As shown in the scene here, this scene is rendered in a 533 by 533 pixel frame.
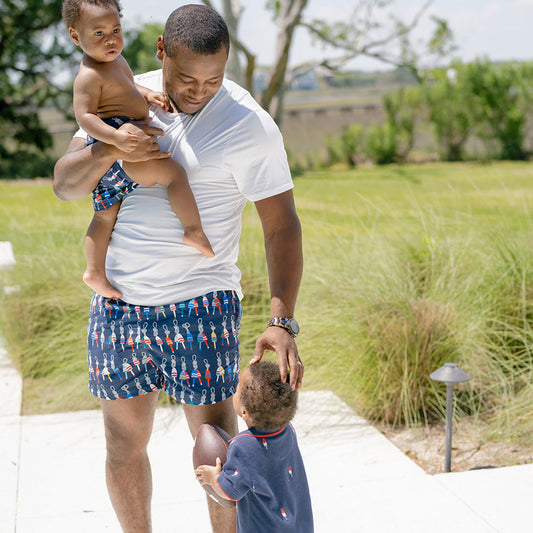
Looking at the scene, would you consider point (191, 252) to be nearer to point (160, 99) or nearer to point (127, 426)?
point (160, 99)

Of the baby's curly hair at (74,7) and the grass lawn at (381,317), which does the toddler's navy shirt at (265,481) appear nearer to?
the baby's curly hair at (74,7)

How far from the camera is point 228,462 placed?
6.20 ft

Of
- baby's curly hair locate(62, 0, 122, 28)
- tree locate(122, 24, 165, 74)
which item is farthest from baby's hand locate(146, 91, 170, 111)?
tree locate(122, 24, 165, 74)

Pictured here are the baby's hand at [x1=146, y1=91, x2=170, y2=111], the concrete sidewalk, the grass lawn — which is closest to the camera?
the baby's hand at [x1=146, y1=91, x2=170, y2=111]

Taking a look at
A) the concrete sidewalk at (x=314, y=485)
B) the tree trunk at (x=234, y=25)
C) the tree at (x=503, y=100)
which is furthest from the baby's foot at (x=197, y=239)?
the tree at (x=503, y=100)

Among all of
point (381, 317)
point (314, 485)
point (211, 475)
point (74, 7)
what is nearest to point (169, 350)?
point (211, 475)

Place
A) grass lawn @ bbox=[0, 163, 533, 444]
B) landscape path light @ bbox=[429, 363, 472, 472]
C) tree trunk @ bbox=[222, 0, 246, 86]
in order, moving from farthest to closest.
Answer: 1. tree trunk @ bbox=[222, 0, 246, 86]
2. grass lawn @ bbox=[0, 163, 533, 444]
3. landscape path light @ bbox=[429, 363, 472, 472]

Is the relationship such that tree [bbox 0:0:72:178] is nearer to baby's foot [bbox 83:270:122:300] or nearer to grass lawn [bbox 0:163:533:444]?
grass lawn [bbox 0:163:533:444]

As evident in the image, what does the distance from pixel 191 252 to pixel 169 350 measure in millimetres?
290

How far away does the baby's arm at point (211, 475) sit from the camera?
75.4 inches

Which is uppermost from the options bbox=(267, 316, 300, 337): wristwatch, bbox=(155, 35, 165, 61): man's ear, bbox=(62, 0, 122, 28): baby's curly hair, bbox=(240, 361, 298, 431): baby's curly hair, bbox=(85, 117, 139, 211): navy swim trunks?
bbox=(62, 0, 122, 28): baby's curly hair

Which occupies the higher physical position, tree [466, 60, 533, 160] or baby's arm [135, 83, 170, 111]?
baby's arm [135, 83, 170, 111]

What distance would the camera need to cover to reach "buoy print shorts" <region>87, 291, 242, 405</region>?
2051 mm

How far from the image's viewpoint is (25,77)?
1761cm
